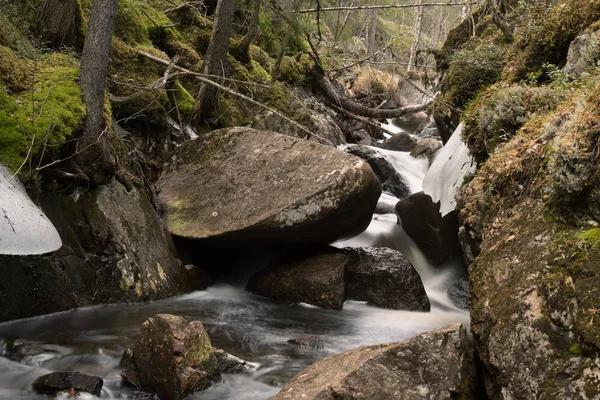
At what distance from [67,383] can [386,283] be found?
16.8 ft

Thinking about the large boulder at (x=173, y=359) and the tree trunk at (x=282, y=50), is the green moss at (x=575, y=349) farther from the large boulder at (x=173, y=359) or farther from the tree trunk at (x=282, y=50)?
the tree trunk at (x=282, y=50)

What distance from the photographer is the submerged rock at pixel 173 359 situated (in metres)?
4.62

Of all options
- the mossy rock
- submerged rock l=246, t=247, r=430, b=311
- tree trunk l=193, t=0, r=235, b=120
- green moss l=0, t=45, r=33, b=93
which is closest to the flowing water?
submerged rock l=246, t=247, r=430, b=311

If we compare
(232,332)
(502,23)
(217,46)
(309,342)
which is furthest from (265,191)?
(502,23)

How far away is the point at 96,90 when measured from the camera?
717cm

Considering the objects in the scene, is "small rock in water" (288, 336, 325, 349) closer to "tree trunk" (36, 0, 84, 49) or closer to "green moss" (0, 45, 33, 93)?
"green moss" (0, 45, 33, 93)

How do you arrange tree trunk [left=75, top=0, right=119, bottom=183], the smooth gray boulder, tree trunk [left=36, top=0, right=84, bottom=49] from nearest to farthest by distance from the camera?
1. the smooth gray boulder
2. tree trunk [left=75, top=0, right=119, bottom=183]
3. tree trunk [left=36, top=0, right=84, bottom=49]

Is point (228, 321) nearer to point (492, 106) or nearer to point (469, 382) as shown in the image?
point (469, 382)

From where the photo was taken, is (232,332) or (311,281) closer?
(232,332)

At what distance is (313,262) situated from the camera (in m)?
8.48

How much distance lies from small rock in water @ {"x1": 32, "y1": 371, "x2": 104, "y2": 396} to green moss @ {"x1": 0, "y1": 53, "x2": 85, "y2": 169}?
2.46 meters

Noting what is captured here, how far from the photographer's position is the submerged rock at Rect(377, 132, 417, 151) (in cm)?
1714

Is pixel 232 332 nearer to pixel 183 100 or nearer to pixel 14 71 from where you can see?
pixel 14 71

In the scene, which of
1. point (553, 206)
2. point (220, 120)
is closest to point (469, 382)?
point (553, 206)
